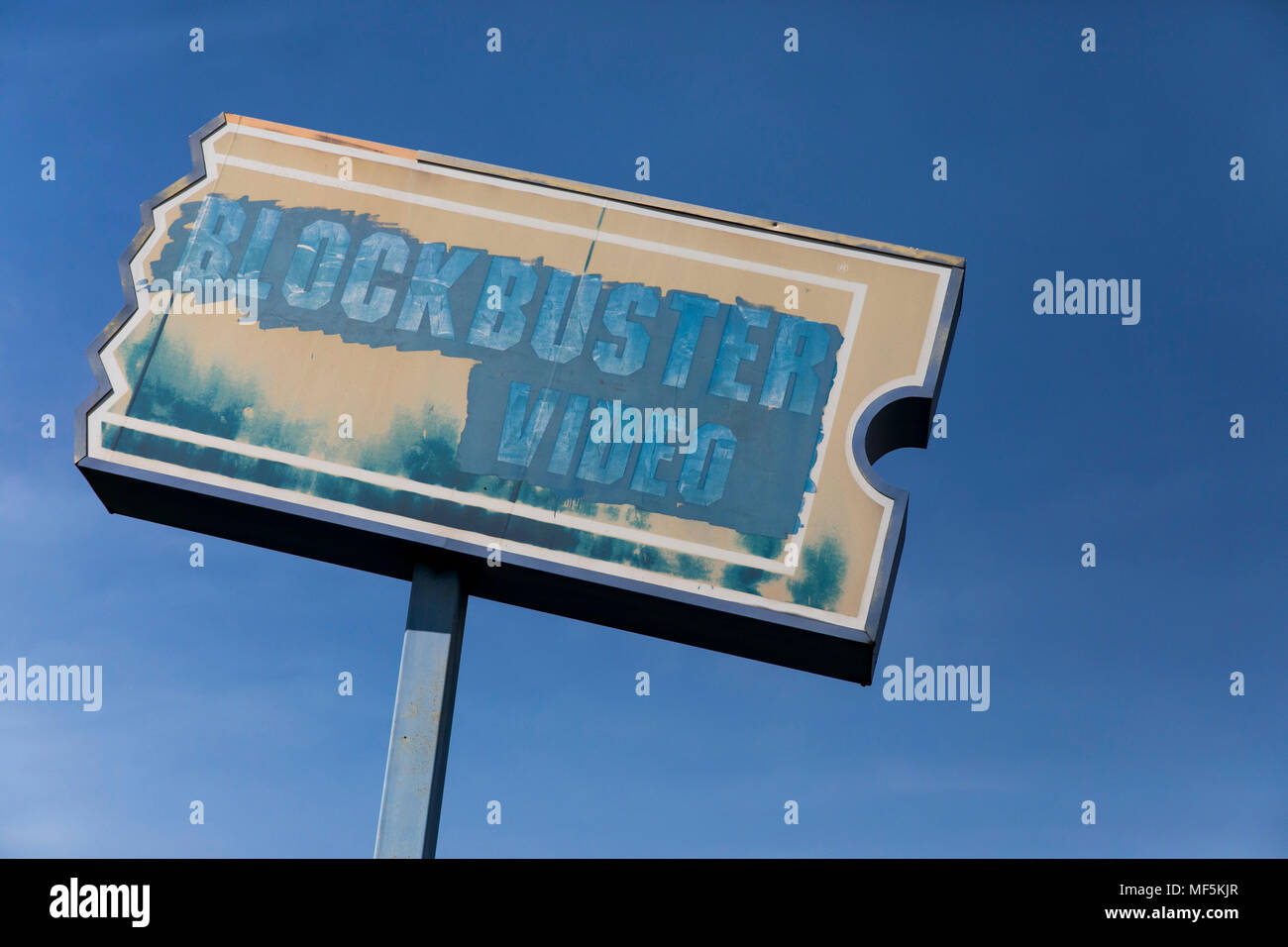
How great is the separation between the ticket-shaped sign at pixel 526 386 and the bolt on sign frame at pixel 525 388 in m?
0.02

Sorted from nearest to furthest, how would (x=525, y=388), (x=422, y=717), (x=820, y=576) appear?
(x=422, y=717) < (x=820, y=576) < (x=525, y=388)

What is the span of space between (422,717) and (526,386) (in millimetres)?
2744

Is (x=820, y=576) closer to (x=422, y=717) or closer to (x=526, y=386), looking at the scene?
(x=526, y=386)

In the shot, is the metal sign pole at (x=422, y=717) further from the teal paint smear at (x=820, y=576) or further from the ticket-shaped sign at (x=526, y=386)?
the teal paint smear at (x=820, y=576)

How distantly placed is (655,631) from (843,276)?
133 inches

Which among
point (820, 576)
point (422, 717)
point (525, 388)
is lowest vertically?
point (422, 717)

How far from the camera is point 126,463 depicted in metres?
8.71

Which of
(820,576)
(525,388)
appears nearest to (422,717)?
(525,388)

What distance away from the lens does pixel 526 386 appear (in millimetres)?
9188

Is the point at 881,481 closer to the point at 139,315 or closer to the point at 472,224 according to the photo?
the point at 472,224

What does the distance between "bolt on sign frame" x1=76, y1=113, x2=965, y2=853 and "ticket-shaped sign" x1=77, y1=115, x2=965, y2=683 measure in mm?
20

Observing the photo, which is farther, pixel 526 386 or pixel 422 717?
Answer: pixel 526 386
